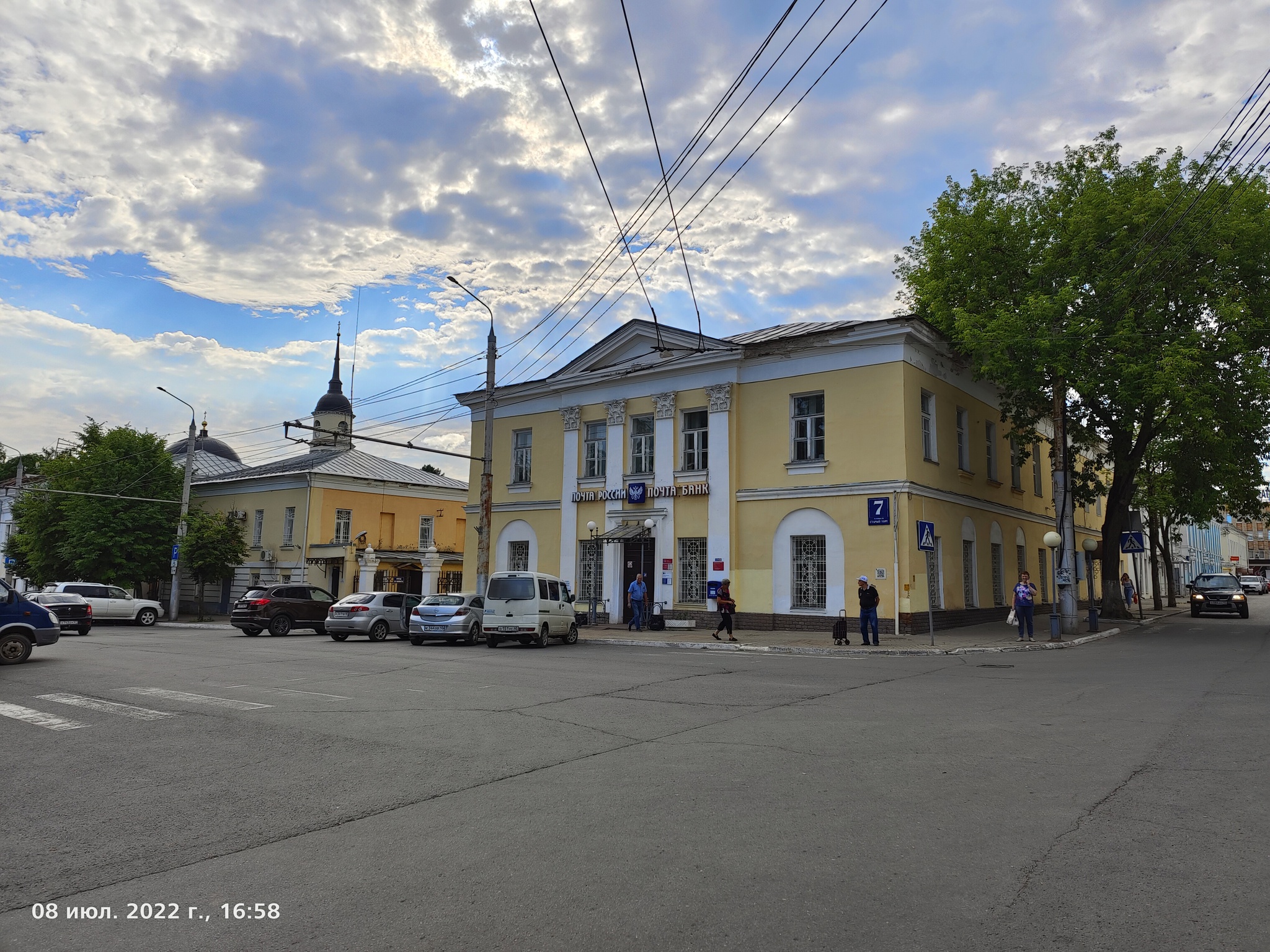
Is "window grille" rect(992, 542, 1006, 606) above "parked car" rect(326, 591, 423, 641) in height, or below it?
above

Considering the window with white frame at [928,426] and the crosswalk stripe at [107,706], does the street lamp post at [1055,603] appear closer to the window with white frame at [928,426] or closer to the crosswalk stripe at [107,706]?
the window with white frame at [928,426]

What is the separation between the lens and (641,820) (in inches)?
229

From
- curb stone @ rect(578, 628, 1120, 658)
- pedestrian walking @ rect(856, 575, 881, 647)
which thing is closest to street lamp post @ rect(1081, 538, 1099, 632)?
curb stone @ rect(578, 628, 1120, 658)

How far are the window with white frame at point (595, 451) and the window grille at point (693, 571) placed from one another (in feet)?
15.4

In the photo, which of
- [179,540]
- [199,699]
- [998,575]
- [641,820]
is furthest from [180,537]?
[641,820]

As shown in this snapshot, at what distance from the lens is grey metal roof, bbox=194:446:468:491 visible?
46.4 metres

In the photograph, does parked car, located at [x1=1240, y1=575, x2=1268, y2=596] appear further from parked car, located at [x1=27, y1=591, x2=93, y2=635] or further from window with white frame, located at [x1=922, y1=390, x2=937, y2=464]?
parked car, located at [x1=27, y1=591, x2=93, y2=635]

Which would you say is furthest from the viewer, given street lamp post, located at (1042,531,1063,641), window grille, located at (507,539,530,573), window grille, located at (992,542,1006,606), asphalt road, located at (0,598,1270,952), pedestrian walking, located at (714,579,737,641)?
window grille, located at (507,539,530,573)

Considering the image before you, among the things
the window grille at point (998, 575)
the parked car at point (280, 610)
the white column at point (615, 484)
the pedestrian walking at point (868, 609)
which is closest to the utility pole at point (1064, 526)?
the window grille at point (998, 575)

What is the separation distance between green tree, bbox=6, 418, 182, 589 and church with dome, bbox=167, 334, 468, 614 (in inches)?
127

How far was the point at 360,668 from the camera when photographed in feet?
52.7

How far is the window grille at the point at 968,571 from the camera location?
2856cm

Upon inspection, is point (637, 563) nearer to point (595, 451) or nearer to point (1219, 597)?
point (595, 451)

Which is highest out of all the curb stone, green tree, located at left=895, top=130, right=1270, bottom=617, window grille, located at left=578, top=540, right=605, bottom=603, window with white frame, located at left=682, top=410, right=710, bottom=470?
green tree, located at left=895, top=130, right=1270, bottom=617
